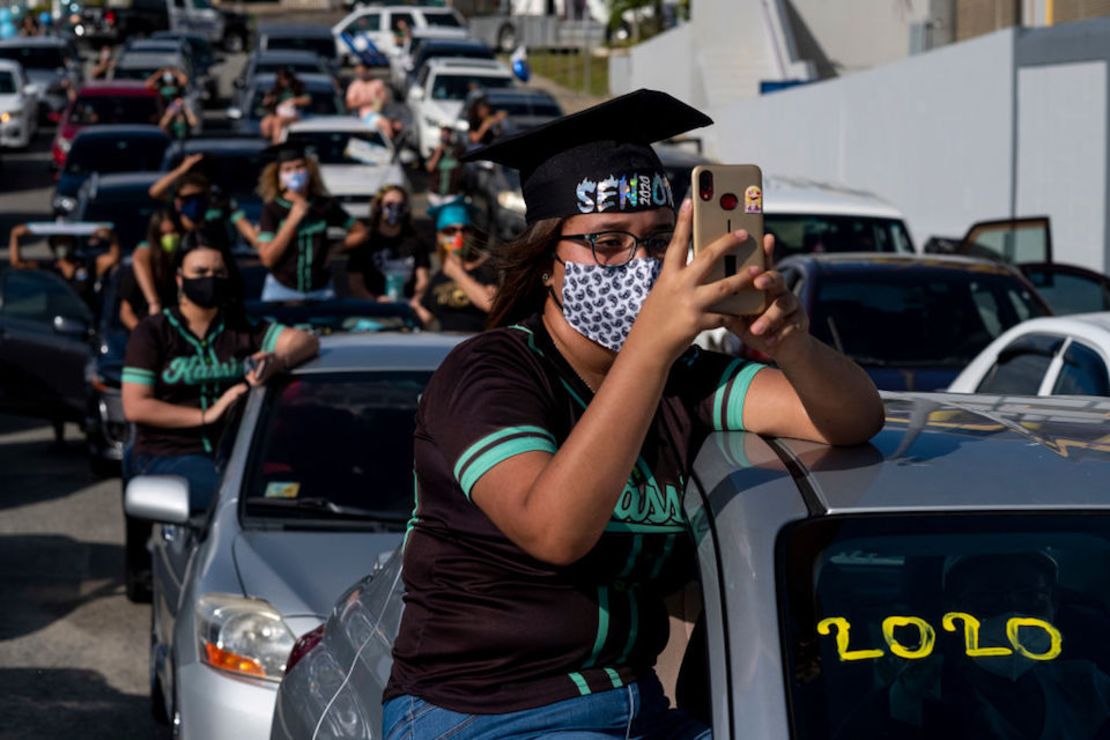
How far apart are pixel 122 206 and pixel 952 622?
659 inches

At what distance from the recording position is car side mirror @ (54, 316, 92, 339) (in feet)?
46.1

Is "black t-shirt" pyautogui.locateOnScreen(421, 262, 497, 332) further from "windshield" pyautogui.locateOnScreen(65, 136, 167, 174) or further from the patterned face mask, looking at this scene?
"windshield" pyautogui.locateOnScreen(65, 136, 167, 174)

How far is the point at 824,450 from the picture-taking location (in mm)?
3285

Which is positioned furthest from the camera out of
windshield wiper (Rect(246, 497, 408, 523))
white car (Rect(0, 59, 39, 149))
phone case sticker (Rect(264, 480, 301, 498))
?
white car (Rect(0, 59, 39, 149))

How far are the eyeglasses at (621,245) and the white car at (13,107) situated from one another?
36066 millimetres

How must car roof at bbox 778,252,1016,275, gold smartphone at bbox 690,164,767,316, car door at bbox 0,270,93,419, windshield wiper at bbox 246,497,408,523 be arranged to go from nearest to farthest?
gold smartphone at bbox 690,164,767,316, windshield wiper at bbox 246,497,408,523, car roof at bbox 778,252,1016,275, car door at bbox 0,270,93,419

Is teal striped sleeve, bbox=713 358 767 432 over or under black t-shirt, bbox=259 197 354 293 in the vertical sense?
over

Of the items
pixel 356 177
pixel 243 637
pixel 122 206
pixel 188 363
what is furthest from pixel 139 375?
pixel 356 177

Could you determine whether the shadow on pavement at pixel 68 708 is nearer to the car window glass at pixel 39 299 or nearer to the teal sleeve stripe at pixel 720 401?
the teal sleeve stripe at pixel 720 401

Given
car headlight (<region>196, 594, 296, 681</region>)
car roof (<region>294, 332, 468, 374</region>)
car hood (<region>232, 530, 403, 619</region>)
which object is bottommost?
car headlight (<region>196, 594, 296, 681</region>)

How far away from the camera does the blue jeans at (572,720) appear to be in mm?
3133

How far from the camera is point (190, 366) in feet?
26.5

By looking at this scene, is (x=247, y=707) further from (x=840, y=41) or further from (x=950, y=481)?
(x=840, y=41)

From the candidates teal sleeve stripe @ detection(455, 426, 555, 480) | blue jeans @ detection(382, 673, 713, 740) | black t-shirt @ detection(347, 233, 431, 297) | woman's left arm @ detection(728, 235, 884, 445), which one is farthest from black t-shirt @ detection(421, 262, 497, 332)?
teal sleeve stripe @ detection(455, 426, 555, 480)
